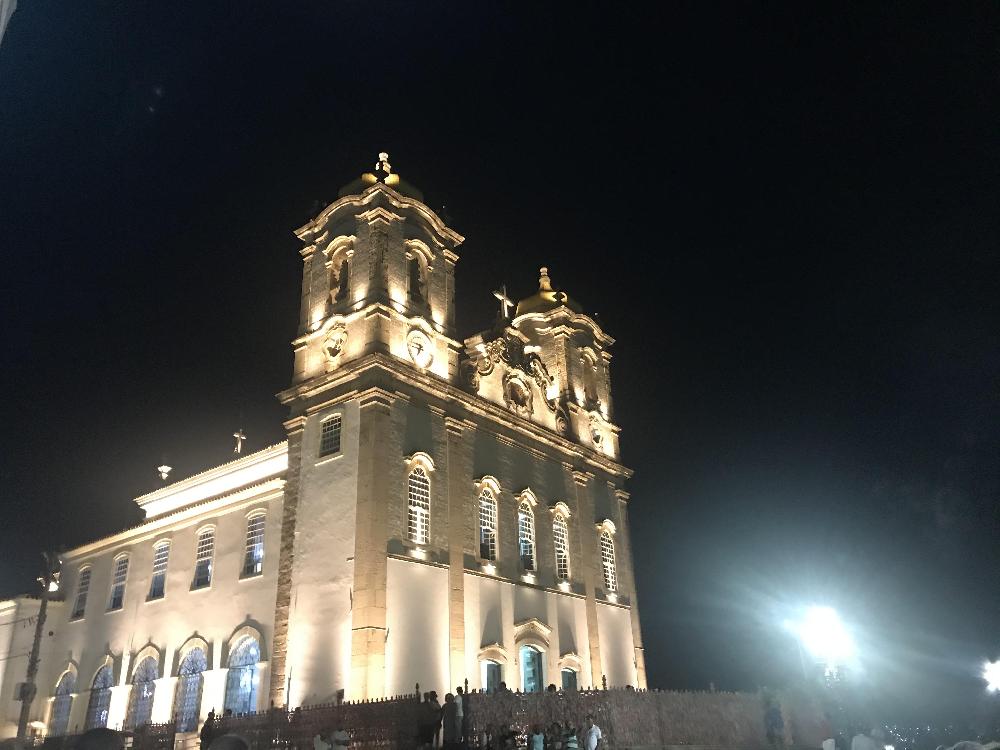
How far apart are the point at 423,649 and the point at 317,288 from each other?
13.1 m

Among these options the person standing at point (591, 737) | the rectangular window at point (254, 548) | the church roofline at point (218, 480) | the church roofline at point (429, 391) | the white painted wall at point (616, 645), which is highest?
the church roofline at point (429, 391)

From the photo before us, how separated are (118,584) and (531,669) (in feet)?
58.0

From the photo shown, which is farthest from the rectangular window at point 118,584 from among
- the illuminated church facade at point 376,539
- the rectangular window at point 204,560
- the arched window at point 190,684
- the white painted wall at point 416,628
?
the white painted wall at point 416,628

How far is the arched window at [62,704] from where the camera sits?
30.9 m

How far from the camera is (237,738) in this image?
1554cm

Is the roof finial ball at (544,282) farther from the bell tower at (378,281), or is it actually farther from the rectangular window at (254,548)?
the rectangular window at (254,548)

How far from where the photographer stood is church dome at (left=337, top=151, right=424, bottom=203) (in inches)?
1115

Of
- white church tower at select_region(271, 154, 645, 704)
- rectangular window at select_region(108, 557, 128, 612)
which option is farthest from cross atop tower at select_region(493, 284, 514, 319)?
rectangular window at select_region(108, 557, 128, 612)

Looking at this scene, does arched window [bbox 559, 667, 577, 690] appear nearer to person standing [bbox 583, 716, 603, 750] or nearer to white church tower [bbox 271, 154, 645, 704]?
white church tower [bbox 271, 154, 645, 704]

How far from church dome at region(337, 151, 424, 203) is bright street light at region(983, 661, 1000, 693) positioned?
115 feet

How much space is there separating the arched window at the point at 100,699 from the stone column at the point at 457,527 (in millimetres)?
14906

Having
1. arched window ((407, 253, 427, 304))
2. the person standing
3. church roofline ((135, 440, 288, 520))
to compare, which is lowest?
the person standing

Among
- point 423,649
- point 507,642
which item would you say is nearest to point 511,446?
point 507,642

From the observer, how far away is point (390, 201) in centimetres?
2753
